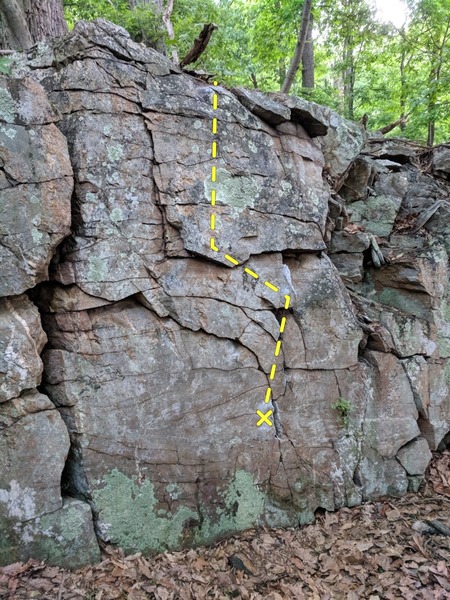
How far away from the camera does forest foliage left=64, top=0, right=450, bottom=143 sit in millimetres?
7160

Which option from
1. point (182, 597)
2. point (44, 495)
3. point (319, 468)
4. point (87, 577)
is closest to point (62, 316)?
point (44, 495)

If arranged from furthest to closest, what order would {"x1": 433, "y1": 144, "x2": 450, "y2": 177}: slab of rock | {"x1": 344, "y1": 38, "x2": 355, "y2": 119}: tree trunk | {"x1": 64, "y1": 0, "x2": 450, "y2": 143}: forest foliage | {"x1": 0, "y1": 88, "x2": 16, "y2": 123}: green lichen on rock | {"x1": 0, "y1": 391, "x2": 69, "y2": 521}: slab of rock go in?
{"x1": 344, "y1": 38, "x2": 355, "y2": 119}: tree trunk, {"x1": 433, "y1": 144, "x2": 450, "y2": 177}: slab of rock, {"x1": 64, "y1": 0, "x2": 450, "y2": 143}: forest foliage, {"x1": 0, "y1": 391, "x2": 69, "y2": 521}: slab of rock, {"x1": 0, "y1": 88, "x2": 16, "y2": 123}: green lichen on rock

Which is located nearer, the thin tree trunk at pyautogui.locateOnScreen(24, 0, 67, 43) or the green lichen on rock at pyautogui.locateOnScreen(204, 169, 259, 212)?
the green lichen on rock at pyautogui.locateOnScreen(204, 169, 259, 212)

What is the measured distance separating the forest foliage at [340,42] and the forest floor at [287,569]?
21.2 ft

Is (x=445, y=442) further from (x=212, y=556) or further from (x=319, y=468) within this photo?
(x=212, y=556)

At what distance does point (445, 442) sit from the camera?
630cm

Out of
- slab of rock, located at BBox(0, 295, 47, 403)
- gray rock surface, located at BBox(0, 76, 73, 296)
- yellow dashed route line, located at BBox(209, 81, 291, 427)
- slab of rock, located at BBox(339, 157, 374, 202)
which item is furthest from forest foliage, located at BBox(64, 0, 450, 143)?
slab of rock, located at BBox(0, 295, 47, 403)

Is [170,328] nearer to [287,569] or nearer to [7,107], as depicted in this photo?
[7,107]

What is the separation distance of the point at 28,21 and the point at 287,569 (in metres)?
7.12

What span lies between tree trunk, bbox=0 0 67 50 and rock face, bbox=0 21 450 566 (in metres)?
1.33

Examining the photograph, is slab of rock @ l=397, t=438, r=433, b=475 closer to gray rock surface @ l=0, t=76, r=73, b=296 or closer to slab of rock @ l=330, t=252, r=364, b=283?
slab of rock @ l=330, t=252, r=364, b=283

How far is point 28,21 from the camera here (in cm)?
528

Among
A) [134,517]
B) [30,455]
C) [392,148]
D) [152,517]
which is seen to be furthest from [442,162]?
[30,455]

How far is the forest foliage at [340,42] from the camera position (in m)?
7.16
